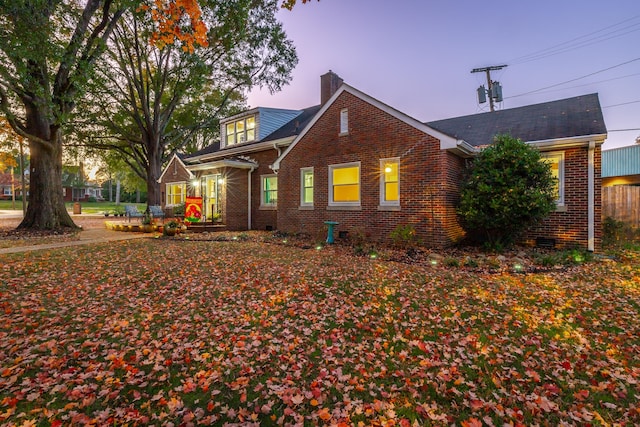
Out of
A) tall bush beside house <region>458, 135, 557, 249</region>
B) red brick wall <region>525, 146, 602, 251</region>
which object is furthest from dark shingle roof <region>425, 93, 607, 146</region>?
tall bush beside house <region>458, 135, 557, 249</region>

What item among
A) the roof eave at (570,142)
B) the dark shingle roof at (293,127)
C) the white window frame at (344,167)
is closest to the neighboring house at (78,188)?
the dark shingle roof at (293,127)

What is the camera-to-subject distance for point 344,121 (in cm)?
1134

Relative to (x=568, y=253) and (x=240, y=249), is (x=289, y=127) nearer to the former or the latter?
(x=240, y=249)

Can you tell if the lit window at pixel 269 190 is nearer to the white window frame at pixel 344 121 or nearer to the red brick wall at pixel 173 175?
the white window frame at pixel 344 121

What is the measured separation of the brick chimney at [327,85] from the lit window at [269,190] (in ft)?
18.0

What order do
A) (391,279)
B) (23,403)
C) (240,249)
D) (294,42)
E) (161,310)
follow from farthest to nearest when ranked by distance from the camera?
(294,42) < (240,249) < (391,279) < (161,310) < (23,403)

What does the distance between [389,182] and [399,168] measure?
675 mm

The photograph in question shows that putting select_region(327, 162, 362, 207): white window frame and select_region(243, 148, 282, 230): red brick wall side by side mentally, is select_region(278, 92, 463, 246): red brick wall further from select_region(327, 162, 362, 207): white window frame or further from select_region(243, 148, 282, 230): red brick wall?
select_region(243, 148, 282, 230): red brick wall

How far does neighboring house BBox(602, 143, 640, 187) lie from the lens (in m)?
16.0

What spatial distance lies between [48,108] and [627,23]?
26.9m

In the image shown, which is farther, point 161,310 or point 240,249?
point 240,249

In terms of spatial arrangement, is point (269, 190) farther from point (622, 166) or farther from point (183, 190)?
point (622, 166)

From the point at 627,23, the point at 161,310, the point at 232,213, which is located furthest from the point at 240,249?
the point at 627,23

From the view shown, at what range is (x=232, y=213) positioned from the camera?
15406 millimetres
